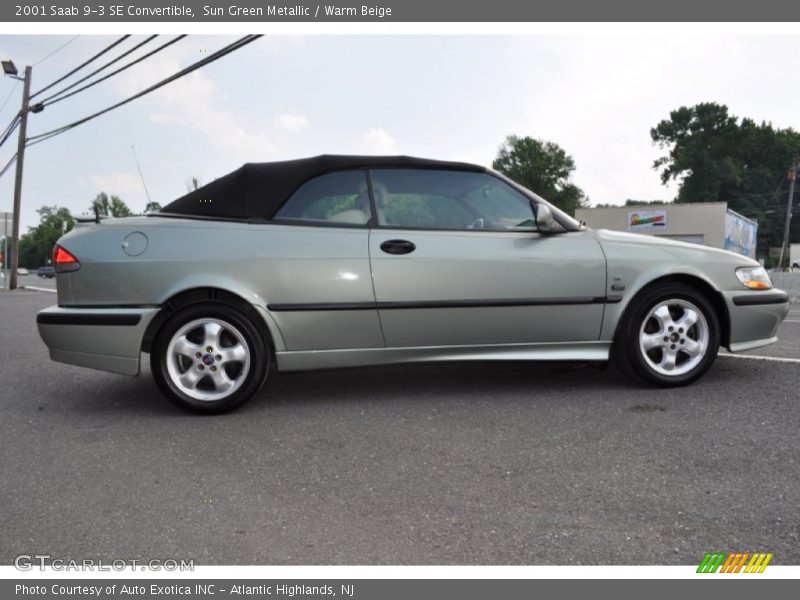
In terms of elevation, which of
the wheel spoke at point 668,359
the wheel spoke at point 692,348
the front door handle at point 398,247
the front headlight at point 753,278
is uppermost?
the front door handle at point 398,247

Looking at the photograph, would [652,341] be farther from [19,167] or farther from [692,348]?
[19,167]

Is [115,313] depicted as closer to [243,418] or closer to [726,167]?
[243,418]

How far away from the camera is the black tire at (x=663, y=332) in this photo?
418 centimetres

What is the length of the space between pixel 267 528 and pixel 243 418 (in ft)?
5.24

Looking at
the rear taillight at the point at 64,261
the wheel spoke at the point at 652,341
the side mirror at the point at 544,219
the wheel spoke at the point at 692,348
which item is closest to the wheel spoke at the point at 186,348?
the rear taillight at the point at 64,261

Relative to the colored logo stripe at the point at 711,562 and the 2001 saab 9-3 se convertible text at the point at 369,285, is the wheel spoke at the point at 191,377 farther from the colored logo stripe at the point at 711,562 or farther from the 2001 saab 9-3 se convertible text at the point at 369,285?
the colored logo stripe at the point at 711,562

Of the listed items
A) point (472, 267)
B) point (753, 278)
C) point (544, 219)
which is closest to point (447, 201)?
point (472, 267)

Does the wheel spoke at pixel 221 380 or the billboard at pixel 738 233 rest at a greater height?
the billboard at pixel 738 233

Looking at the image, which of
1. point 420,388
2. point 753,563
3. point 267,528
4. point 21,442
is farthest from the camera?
point 420,388

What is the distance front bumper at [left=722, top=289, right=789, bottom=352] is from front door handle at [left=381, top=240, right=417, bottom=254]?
2163 mm

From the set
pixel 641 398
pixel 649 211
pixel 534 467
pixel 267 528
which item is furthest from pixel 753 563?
pixel 649 211

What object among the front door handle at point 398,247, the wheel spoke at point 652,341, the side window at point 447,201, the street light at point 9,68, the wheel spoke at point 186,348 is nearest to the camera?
the wheel spoke at point 186,348

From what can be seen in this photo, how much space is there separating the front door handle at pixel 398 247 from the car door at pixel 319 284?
126 millimetres

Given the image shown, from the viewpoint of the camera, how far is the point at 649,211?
45.1 meters
